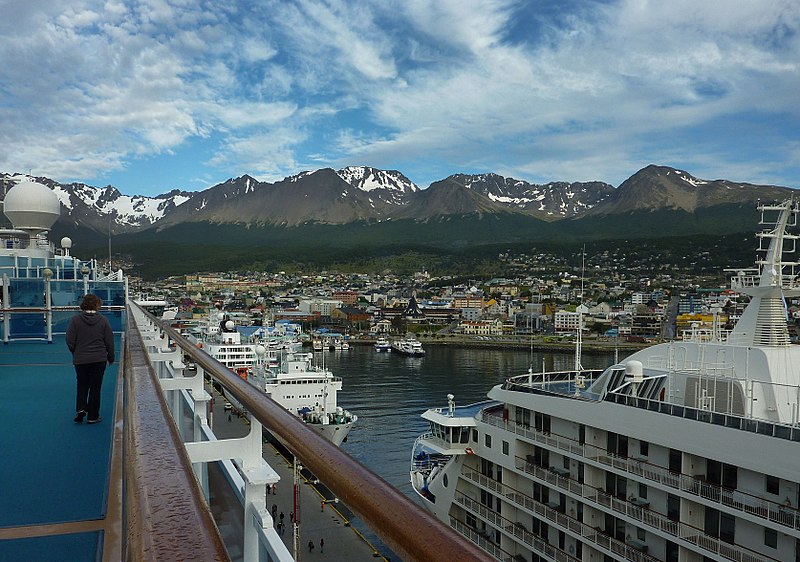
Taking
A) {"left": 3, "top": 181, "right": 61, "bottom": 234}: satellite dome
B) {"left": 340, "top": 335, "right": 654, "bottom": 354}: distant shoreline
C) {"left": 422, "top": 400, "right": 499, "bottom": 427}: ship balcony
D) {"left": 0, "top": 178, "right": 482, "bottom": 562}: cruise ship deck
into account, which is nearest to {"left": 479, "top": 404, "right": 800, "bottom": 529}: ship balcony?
{"left": 422, "top": 400, "right": 499, "bottom": 427}: ship balcony

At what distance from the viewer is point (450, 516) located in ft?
39.0

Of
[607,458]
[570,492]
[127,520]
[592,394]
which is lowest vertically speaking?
[570,492]

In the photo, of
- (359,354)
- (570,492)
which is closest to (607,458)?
(570,492)

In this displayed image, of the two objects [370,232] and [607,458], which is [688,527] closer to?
[607,458]

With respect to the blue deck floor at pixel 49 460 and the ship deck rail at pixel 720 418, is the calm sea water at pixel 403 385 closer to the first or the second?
the ship deck rail at pixel 720 418

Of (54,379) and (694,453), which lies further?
(694,453)

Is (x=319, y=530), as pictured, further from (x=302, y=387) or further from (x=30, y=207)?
(x=302, y=387)

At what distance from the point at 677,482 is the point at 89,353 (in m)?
6.61

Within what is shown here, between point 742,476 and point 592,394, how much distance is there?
10.4 ft

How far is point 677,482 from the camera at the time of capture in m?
7.10

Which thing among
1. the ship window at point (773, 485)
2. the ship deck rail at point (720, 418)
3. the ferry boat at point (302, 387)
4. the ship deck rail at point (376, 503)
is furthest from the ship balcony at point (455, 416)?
the ship deck rail at point (376, 503)

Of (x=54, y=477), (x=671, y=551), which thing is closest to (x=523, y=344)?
(x=671, y=551)

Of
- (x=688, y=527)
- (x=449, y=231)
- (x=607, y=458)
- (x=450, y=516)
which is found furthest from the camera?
(x=449, y=231)

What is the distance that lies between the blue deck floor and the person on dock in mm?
124
